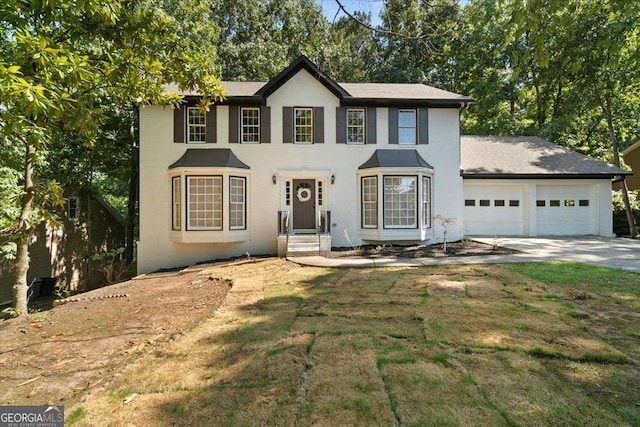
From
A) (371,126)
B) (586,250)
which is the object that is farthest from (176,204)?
(586,250)

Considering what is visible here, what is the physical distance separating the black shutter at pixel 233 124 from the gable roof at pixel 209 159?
0.43 m

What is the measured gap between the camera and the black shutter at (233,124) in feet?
40.0

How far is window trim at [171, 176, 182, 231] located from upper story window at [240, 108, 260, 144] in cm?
275

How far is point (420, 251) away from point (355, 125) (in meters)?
5.13

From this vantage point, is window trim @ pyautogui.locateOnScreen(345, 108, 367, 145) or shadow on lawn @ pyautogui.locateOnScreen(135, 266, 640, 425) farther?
window trim @ pyautogui.locateOnScreen(345, 108, 367, 145)

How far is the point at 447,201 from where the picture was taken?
12.8 meters

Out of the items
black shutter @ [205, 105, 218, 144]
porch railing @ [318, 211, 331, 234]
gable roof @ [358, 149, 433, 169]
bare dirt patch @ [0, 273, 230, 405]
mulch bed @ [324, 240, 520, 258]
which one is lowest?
bare dirt patch @ [0, 273, 230, 405]

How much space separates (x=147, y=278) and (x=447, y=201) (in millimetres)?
10545

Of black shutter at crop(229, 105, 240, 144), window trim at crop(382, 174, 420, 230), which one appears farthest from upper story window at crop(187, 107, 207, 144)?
window trim at crop(382, 174, 420, 230)

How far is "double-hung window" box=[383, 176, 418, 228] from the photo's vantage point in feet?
39.2

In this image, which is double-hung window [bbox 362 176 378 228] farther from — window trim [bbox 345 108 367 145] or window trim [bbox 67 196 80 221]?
window trim [bbox 67 196 80 221]

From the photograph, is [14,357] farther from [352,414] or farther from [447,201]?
[447,201]

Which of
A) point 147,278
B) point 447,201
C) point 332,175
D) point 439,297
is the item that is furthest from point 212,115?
point 439,297

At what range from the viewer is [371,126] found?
12.5 m
